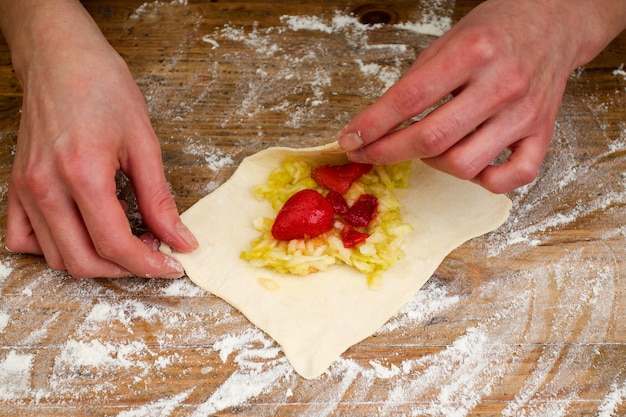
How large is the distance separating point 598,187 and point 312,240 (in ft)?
2.82

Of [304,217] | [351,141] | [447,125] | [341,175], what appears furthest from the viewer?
[341,175]

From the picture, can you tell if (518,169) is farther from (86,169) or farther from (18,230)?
(18,230)

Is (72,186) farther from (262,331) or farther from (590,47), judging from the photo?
(590,47)

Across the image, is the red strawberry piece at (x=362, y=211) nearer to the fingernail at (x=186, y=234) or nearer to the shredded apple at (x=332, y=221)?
the shredded apple at (x=332, y=221)

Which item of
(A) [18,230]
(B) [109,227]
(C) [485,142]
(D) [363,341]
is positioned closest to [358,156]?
(C) [485,142]

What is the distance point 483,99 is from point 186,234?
79 centimetres

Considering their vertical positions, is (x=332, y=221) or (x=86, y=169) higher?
(x=86, y=169)

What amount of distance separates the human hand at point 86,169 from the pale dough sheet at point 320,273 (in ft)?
0.37

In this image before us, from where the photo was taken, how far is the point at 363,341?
147cm

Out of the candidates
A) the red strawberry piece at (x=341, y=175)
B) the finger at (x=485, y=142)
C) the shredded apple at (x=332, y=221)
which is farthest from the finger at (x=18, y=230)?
the finger at (x=485, y=142)

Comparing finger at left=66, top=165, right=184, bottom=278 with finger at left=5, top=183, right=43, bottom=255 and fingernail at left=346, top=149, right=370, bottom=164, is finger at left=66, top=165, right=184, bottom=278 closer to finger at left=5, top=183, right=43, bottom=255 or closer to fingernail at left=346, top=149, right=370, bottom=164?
finger at left=5, top=183, right=43, bottom=255

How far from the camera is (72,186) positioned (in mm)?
1345

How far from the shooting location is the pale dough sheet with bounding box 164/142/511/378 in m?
1.47

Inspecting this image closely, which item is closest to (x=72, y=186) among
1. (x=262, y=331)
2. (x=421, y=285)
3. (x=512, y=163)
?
(x=262, y=331)
